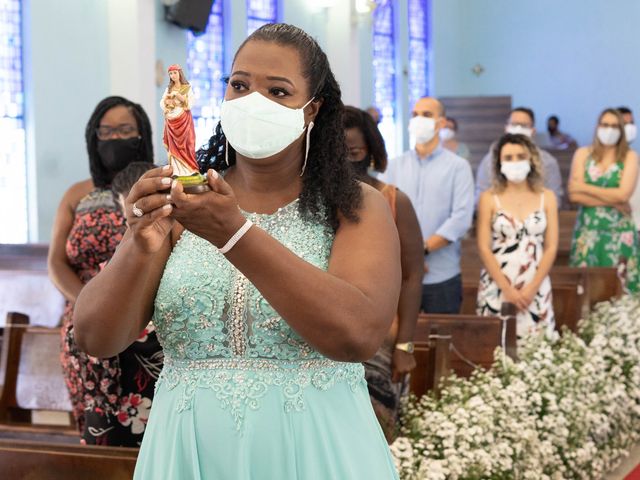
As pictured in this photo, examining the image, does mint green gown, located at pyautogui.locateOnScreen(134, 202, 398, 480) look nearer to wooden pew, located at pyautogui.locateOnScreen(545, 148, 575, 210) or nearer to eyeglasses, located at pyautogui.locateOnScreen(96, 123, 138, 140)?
eyeglasses, located at pyautogui.locateOnScreen(96, 123, 138, 140)

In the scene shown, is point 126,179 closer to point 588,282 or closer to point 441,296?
point 441,296

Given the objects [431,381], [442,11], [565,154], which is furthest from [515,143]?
[442,11]

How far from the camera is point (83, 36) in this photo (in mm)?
9555

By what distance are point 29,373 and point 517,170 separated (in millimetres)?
2874

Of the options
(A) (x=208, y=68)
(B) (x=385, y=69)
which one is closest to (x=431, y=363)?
(A) (x=208, y=68)

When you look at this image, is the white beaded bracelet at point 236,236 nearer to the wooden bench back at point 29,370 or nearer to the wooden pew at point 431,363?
the wooden pew at point 431,363

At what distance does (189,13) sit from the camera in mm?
10742

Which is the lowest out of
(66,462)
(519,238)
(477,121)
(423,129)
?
(66,462)

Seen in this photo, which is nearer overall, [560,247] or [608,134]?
[608,134]

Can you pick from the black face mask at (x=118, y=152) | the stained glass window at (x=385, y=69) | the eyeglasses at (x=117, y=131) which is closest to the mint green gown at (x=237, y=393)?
the black face mask at (x=118, y=152)

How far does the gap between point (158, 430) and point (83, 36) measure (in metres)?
7.94

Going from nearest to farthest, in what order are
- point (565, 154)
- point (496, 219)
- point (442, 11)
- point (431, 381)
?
point (431, 381) < point (496, 219) < point (565, 154) < point (442, 11)

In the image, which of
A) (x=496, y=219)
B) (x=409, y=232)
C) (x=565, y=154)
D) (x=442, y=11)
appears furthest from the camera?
(x=442, y=11)

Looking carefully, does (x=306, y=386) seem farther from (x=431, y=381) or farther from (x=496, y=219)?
(x=496, y=219)
